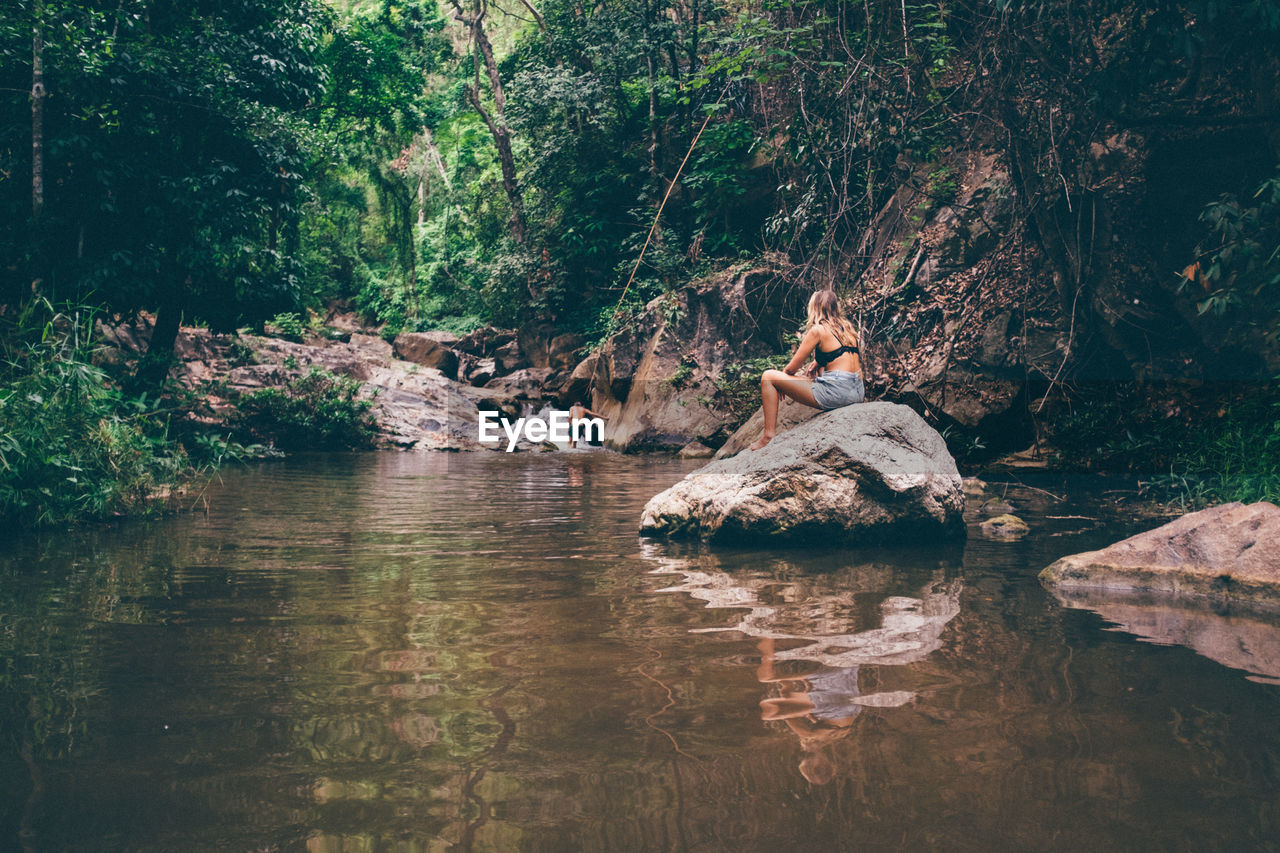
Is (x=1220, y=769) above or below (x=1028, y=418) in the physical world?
below

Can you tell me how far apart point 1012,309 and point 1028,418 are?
160 cm

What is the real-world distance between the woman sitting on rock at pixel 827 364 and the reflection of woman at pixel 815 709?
14.4ft

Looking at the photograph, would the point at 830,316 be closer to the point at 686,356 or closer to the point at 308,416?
the point at 686,356

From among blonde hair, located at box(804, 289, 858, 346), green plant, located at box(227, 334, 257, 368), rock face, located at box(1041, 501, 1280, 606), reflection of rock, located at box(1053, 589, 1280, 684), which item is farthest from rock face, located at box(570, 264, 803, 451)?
reflection of rock, located at box(1053, 589, 1280, 684)

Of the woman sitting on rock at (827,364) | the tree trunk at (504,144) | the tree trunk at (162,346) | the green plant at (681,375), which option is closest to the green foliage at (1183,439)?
the woman sitting on rock at (827,364)

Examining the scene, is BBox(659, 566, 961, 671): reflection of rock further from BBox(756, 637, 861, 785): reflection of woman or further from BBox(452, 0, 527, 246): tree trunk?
BBox(452, 0, 527, 246): tree trunk

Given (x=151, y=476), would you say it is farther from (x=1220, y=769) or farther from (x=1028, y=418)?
(x=1028, y=418)

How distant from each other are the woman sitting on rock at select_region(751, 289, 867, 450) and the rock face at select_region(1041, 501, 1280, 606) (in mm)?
2776

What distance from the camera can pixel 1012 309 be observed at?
38.7ft

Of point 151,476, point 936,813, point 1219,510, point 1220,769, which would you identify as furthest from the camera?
point 151,476

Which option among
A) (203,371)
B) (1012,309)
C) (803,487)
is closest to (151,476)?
(803,487)

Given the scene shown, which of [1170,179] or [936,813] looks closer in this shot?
[936,813]

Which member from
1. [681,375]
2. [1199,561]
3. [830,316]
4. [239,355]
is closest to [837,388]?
[830,316]

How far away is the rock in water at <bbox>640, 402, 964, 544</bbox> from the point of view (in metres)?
6.52
